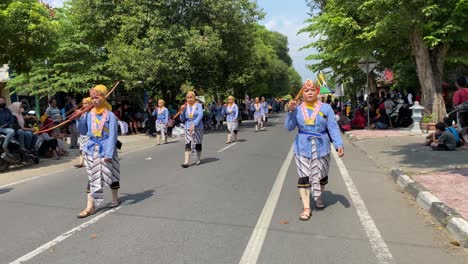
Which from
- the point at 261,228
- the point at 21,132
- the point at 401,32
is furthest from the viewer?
the point at 401,32

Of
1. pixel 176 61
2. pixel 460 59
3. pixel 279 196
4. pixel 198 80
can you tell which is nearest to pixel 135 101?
pixel 198 80

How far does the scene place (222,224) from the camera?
6383 millimetres

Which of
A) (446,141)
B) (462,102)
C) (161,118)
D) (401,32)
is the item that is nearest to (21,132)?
(161,118)

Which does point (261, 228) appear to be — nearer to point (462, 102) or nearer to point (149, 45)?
point (462, 102)

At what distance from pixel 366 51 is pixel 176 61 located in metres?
9.06

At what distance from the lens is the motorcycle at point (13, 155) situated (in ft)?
41.5

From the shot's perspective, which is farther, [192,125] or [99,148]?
[192,125]

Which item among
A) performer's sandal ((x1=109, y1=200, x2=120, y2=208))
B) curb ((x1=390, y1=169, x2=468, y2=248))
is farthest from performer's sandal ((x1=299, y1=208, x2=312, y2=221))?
performer's sandal ((x1=109, y1=200, x2=120, y2=208))

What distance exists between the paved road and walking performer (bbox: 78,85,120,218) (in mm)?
408

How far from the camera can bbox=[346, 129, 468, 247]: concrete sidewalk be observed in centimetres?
618

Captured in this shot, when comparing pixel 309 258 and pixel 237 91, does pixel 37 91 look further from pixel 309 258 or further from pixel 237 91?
pixel 237 91

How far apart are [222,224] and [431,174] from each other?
4743mm

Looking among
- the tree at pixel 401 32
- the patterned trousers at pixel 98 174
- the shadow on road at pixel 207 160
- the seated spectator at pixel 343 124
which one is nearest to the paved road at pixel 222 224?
the patterned trousers at pixel 98 174

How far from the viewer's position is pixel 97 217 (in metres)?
6.96
